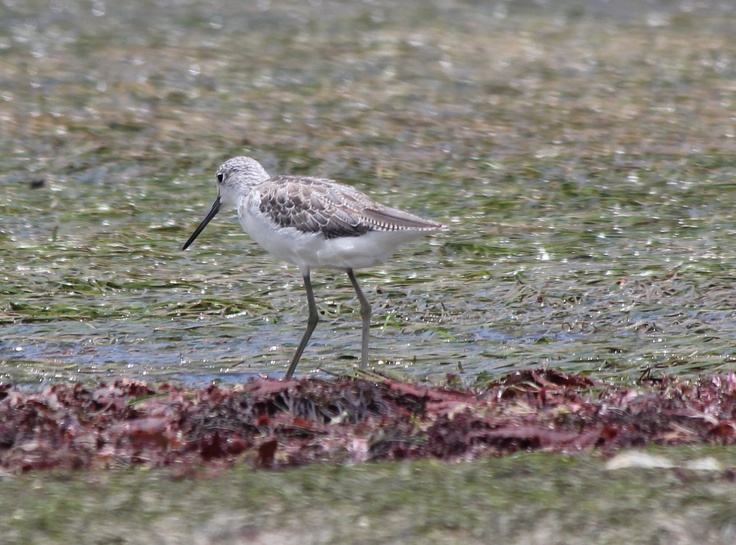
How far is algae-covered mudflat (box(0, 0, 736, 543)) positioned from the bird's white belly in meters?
0.57

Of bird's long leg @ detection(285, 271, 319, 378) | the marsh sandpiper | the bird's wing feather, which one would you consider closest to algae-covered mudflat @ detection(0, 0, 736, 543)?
bird's long leg @ detection(285, 271, 319, 378)

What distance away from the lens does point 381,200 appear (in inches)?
406

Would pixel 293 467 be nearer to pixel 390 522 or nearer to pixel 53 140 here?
pixel 390 522

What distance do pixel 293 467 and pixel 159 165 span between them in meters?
6.24

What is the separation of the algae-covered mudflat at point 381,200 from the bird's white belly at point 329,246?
0.57 m

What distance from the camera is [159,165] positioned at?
11.1 metres

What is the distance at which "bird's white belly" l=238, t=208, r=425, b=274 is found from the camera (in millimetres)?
7215

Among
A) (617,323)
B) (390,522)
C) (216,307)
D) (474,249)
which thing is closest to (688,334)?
(617,323)

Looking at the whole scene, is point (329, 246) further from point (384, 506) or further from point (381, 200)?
point (381, 200)

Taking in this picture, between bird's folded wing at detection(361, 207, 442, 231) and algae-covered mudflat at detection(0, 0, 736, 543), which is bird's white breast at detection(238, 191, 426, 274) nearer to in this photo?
bird's folded wing at detection(361, 207, 442, 231)

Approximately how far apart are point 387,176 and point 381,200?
0.67 m

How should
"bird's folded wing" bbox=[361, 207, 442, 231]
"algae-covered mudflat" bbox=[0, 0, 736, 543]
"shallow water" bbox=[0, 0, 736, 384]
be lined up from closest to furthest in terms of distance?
"algae-covered mudflat" bbox=[0, 0, 736, 543] < "bird's folded wing" bbox=[361, 207, 442, 231] < "shallow water" bbox=[0, 0, 736, 384]

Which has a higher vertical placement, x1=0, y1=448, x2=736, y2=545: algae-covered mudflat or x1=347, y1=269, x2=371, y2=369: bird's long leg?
x1=0, y1=448, x2=736, y2=545: algae-covered mudflat

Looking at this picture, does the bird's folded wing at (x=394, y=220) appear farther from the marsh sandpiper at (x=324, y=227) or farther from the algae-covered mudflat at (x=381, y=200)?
the algae-covered mudflat at (x=381, y=200)
